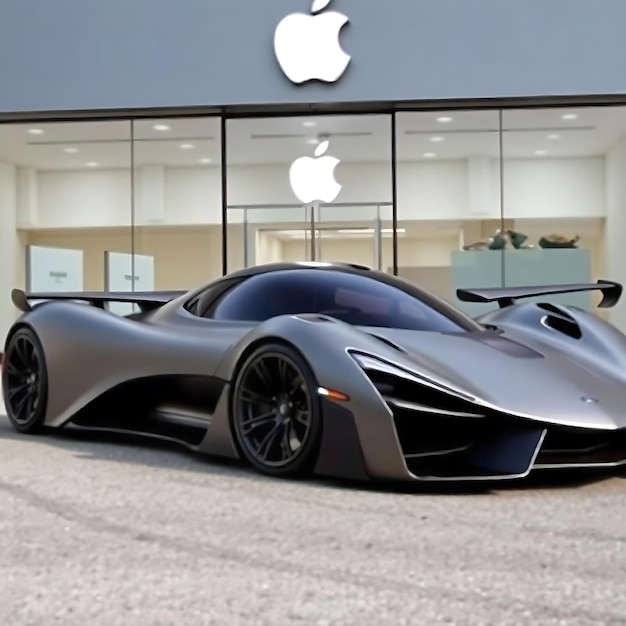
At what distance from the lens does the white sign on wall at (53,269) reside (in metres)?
11.8

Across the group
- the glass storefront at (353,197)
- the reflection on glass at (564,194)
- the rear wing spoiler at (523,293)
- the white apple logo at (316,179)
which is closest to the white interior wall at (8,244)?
the glass storefront at (353,197)

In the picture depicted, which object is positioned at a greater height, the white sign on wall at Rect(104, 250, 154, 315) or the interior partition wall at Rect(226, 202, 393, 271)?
the interior partition wall at Rect(226, 202, 393, 271)

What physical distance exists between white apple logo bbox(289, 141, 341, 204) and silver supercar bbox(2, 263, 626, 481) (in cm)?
646

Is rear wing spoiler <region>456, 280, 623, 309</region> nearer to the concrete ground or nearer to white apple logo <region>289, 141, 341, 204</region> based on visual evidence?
the concrete ground

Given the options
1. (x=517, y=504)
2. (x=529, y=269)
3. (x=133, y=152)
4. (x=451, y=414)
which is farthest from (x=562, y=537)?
(x=133, y=152)

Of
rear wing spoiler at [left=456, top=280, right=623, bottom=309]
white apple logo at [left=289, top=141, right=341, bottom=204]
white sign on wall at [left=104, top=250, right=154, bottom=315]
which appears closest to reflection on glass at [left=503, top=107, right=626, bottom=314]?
white apple logo at [left=289, top=141, right=341, bottom=204]

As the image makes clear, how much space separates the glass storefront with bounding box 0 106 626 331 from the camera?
10969 mm

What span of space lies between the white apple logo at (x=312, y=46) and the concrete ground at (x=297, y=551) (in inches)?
296

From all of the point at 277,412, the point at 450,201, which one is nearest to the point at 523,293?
the point at 277,412

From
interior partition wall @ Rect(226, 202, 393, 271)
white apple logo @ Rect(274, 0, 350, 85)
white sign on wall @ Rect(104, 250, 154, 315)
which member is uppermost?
white apple logo @ Rect(274, 0, 350, 85)

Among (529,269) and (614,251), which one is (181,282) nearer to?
(529,269)

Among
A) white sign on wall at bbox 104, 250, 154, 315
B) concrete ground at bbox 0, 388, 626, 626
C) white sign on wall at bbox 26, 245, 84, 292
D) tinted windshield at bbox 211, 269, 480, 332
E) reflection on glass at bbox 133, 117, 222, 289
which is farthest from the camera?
white sign on wall at bbox 26, 245, 84, 292

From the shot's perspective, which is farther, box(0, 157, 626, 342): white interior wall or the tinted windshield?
box(0, 157, 626, 342): white interior wall

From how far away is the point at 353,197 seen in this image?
11.3 m
